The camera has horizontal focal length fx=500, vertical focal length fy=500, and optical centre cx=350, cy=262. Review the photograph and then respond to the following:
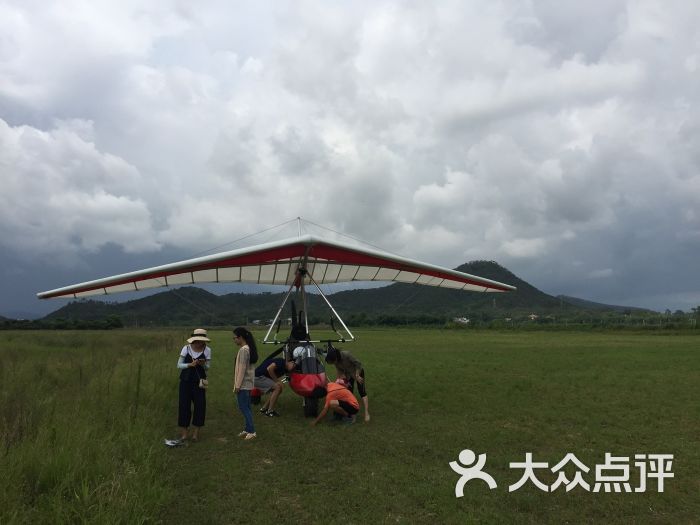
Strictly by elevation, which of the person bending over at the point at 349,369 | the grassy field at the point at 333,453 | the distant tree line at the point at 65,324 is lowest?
the distant tree line at the point at 65,324

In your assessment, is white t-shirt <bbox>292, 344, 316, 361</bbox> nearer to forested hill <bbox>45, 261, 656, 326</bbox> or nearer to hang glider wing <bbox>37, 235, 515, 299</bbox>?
hang glider wing <bbox>37, 235, 515, 299</bbox>

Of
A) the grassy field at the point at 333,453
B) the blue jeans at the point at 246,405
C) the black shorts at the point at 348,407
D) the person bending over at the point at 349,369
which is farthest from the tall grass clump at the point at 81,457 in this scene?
the person bending over at the point at 349,369

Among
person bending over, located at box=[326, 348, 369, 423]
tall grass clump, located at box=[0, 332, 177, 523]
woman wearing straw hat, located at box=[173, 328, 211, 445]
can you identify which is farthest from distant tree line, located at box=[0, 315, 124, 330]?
woman wearing straw hat, located at box=[173, 328, 211, 445]

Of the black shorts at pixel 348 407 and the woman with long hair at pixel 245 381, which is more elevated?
the woman with long hair at pixel 245 381

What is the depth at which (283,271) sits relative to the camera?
1148cm

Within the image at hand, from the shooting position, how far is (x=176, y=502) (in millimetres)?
4176

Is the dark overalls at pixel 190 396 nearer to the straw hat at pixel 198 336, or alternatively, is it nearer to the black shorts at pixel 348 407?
the straw hat at pixel 198 336

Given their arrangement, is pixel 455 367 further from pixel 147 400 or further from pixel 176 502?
pixel 176 502

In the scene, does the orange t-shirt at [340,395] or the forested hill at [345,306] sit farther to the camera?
the forested hill at [345,306]

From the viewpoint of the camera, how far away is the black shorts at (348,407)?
7.03 meters

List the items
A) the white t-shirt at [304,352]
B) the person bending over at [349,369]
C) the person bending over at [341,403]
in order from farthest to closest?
the white t-shirt at [304,352] < the person bending over at [349,369] < the person bending over at [341,403]

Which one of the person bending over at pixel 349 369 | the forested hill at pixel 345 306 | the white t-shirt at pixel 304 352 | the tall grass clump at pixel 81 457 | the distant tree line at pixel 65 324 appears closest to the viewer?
the tall grass clump at pixel 81 457

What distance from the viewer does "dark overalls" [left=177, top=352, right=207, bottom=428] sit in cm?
620

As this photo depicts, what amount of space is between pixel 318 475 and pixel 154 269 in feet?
12.9
